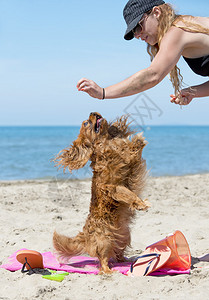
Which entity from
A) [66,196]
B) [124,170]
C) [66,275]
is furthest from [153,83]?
[66,196]

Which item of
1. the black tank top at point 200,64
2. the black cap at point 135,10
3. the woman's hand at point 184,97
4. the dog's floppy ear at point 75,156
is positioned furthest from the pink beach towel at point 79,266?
the black cap at point 135,10

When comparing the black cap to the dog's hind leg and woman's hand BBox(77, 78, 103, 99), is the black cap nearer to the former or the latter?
woman's hand BBox(77, 78, 103, 99)

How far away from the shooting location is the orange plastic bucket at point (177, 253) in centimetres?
372

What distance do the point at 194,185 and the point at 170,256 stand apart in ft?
17.2

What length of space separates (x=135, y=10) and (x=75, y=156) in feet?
5.13

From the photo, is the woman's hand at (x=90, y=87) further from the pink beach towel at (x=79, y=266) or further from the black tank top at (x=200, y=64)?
the pink beach towel at (x=79, y=266)

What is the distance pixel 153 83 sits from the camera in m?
3.33

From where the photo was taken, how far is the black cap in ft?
11.0

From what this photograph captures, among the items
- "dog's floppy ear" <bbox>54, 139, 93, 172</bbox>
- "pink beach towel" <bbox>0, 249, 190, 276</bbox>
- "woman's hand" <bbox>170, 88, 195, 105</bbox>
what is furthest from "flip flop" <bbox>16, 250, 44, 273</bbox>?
"woman's hand" <bbox>170, 88, 195, 105</bbox>

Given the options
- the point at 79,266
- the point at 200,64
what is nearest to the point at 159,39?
the point at 200,64

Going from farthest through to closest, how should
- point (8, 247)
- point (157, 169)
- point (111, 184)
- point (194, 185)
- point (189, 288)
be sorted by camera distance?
point (157, 169) < point (194, 185) < point (8, 247) < point (111, 184) < point (189, 288)

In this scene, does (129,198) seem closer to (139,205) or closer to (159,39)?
(139,205)

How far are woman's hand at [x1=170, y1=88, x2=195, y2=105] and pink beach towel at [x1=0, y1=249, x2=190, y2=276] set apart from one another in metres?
1.84

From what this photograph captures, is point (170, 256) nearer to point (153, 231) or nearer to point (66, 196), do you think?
point (153, 231)
